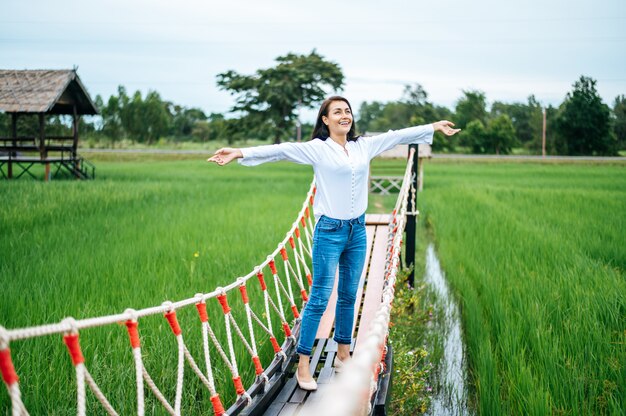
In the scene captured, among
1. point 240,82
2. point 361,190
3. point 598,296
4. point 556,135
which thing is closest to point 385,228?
point 598,296

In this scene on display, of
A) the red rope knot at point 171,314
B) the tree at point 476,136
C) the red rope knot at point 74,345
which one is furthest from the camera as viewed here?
the tree at point 476,136

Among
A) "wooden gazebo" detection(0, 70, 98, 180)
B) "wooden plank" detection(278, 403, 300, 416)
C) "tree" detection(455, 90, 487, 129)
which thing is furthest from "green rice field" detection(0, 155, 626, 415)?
"tree" detection(455, 90, 487, 129)

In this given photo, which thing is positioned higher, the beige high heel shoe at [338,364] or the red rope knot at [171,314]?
the red rope knot at [171,314]

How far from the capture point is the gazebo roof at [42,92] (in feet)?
49.5

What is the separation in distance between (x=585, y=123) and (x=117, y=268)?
24.5m

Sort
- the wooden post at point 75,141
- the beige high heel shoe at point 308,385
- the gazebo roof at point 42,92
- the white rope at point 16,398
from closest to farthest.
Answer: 1. the white rope at point 16,398
2. the beige high heel shoe at point 308,385
3. the gazebo roof at point 42,92
4. the wooden post at point 75,141

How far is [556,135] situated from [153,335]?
29578mm

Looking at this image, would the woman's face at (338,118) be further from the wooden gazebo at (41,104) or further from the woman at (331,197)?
the wooden gazebo at (41,104)

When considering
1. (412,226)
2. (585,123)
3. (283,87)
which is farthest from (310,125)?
(412,226)

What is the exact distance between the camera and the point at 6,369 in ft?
4.71

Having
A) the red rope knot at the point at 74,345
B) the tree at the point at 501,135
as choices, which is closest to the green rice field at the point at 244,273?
the red rope knot at the point at 74,345

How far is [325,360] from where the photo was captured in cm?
321

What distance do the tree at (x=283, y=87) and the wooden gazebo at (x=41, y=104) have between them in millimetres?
9736

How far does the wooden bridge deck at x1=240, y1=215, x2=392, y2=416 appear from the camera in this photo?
104 inches
